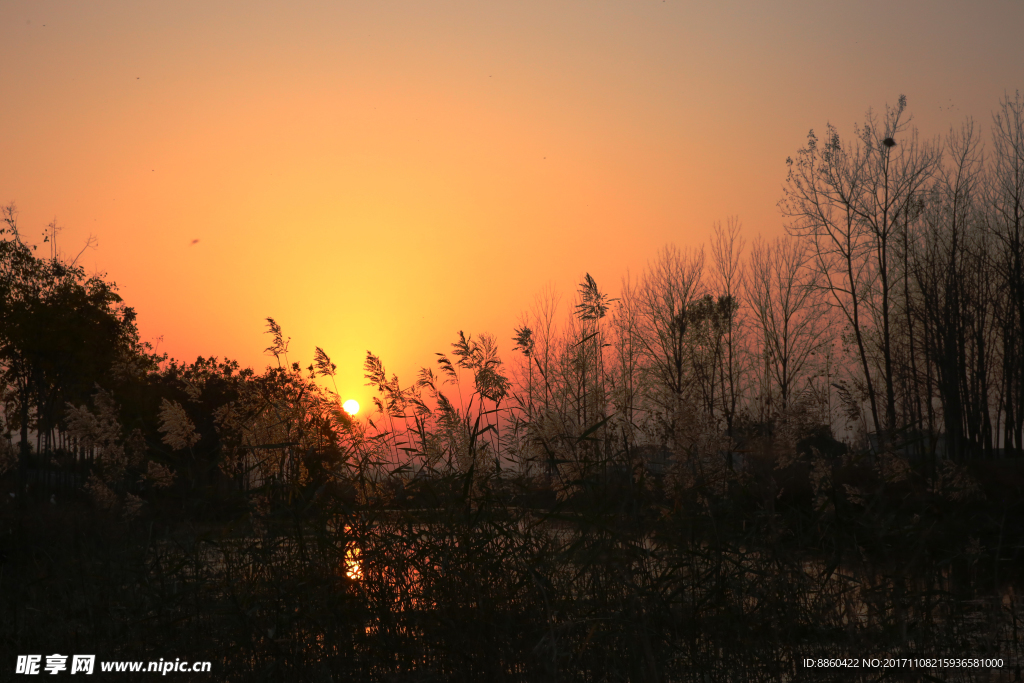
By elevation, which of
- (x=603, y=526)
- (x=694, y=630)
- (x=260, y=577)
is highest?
(x=603, y=526)

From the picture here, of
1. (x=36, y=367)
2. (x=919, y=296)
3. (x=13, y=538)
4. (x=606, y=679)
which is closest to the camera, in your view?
(x=606, y=679)

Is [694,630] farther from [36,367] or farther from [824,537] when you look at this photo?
[36,367]

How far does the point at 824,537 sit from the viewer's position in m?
3.89

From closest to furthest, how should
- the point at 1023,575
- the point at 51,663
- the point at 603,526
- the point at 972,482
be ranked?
the point at 603,526 → the point at 51,663 → the point at 972,482 → the point at 1023,575

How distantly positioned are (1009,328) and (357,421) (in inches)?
991

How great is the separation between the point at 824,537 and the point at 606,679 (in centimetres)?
153

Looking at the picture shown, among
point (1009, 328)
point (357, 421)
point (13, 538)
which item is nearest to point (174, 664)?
point (357, 421)

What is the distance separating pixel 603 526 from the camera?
11.6ft

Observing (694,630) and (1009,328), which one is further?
(1009,328)

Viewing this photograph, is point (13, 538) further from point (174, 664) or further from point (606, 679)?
point (606, 679)

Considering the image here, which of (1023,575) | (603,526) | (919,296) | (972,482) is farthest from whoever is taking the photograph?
(919,296)

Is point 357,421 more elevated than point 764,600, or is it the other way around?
point 357,421

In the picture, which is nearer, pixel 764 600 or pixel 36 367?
pixel 764 600

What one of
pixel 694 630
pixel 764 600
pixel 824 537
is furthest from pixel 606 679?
pixel 824 537
